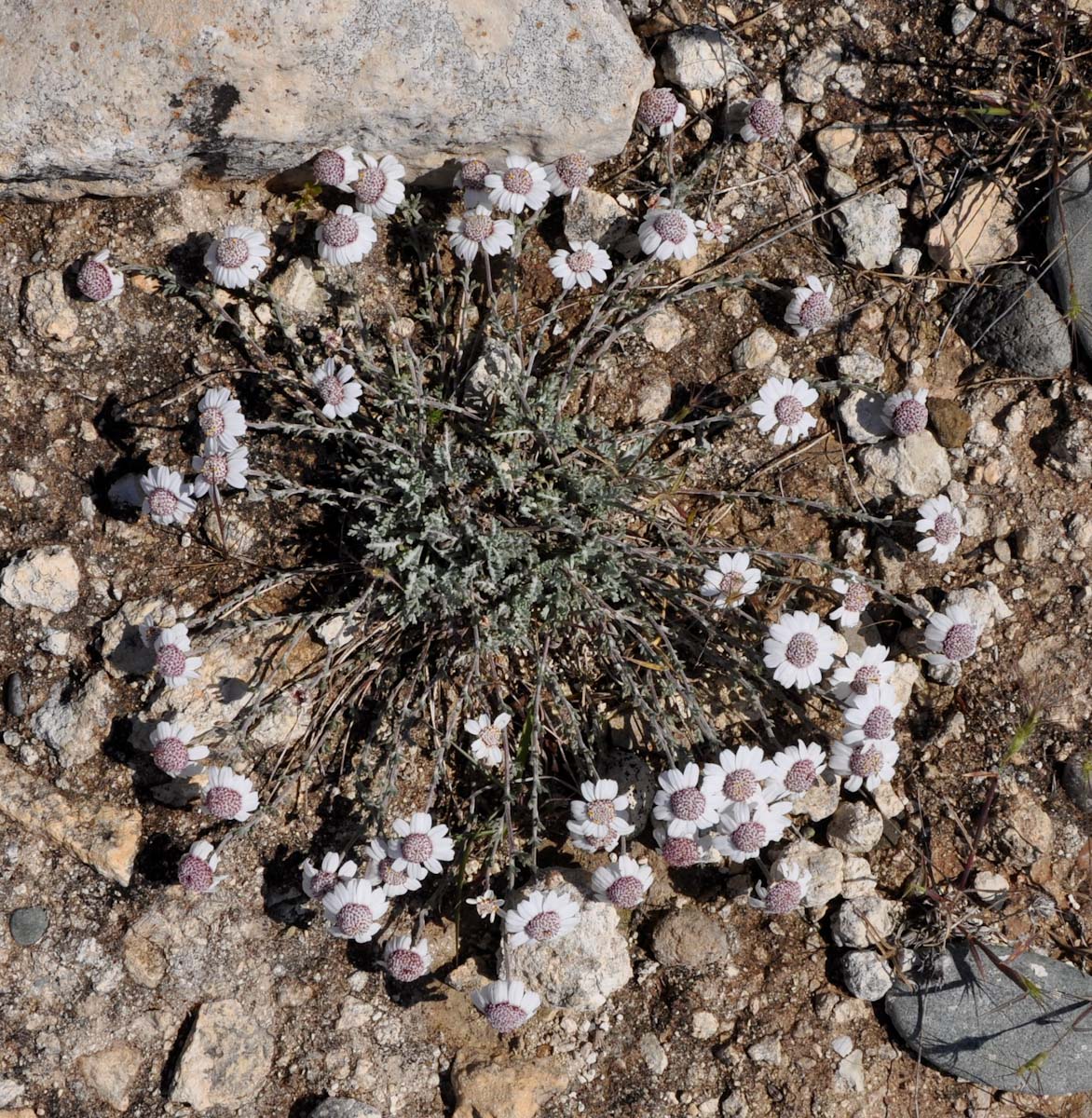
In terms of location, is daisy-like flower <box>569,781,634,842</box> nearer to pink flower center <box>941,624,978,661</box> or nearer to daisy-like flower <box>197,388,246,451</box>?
pink flower center <box>941,624,978,661</box>

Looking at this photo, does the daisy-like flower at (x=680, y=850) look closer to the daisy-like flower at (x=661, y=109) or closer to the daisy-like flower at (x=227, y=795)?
the daisy-like flower at (x=227, y=795)

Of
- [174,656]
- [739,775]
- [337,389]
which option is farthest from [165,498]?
[739,775]

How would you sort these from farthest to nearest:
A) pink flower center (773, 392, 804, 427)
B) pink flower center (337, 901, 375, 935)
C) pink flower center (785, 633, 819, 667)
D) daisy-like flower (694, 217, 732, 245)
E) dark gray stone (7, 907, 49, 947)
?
daisy-like flower (694, 217, 732, 245), dark gray stone (7, 907, 49, 947), pink flower center (773, 392, 804, 427), pink flower center (785, 633, 819, 667), pink flower center (337, 901, 375, 935)

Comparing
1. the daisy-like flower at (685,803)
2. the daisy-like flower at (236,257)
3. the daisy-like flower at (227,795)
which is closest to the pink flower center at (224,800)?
the daisy-like flower at (227,795)

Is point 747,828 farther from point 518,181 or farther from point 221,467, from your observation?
point 518,181

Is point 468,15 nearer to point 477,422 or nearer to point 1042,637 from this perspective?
point 477,422

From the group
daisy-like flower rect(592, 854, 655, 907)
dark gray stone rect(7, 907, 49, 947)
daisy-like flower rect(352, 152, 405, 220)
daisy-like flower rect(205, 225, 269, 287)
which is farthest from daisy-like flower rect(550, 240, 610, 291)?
dark gray stone rect(7, 907, 49, 947)
